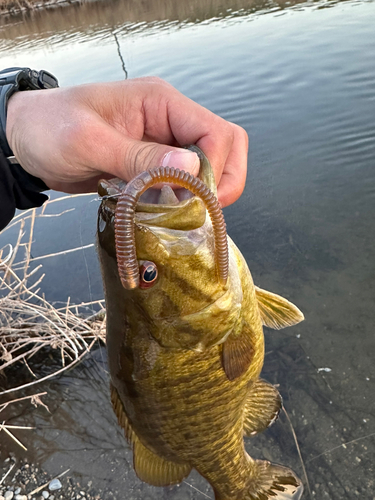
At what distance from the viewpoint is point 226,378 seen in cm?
185

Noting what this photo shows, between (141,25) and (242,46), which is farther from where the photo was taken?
(141,25)

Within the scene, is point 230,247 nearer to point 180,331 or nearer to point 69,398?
point 180,331

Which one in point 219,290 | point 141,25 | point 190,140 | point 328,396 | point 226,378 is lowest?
point 328,396

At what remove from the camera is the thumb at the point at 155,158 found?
155cm

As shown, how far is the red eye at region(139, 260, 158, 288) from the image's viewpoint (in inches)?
57.2

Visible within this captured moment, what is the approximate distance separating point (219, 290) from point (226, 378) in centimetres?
51

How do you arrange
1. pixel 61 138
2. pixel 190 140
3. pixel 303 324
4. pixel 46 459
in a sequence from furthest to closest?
1. pixel 303 324
2. pixel 46 459
3. pixel 190 140
4. pixel 61 138

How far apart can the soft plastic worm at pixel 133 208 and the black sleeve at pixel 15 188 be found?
146 cm

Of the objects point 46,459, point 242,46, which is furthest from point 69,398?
point 242,46

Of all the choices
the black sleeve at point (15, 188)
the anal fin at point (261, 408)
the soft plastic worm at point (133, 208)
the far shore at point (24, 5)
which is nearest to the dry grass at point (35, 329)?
the black sleeve at point (15, 188)

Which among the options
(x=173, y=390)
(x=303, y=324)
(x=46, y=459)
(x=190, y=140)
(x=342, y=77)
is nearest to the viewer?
(x=173, y=390)

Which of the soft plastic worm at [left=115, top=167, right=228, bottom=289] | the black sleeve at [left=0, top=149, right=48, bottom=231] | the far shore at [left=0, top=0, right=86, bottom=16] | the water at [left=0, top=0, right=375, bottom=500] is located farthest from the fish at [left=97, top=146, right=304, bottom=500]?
the far shore at [left=0, top=0, right=86, bottom=16]

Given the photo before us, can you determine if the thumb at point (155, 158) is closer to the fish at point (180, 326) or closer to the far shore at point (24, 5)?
the fish at point (180, 326)

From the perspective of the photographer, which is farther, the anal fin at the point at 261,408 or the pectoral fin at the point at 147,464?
the anal fin at the point at 261,408
